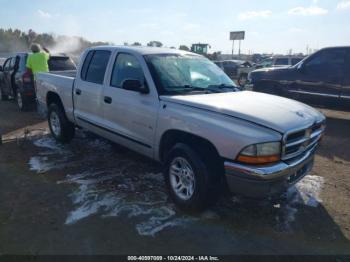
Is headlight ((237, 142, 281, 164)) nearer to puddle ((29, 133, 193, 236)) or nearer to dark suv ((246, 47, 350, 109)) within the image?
puddle ((29, 133, 193, 236))

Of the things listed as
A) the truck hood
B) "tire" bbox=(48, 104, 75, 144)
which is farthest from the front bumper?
"tire" bbox=(48, 104, 75, 144)

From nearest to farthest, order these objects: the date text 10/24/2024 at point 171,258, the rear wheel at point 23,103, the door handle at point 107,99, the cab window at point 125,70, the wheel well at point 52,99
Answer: the date text 10/24/2024 at point 171,258, the cab window at point 125,70, the door handle at point 107,99, the wheel well at point 52,99, the rear wheel at point 23,103

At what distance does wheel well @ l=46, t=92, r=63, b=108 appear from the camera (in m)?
6.52

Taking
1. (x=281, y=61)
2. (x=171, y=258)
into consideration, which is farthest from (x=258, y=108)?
(x=281, y=61)

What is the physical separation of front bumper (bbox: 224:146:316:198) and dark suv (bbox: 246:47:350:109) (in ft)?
20.2

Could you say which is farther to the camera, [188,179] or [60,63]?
[60,63]

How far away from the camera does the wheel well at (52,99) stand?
→ 21.4ft

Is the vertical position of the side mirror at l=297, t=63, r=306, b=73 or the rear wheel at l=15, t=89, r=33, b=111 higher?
the side mirror at l=297, t=63, r=306, b=73

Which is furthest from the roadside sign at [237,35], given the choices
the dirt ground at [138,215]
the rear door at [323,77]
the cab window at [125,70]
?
the cab window at [125,70]

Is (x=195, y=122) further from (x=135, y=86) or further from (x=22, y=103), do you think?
(x=22, y=103)

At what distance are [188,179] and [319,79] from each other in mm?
6631

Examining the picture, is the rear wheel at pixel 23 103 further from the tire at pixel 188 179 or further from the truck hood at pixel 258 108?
the tire at pixel 188 179

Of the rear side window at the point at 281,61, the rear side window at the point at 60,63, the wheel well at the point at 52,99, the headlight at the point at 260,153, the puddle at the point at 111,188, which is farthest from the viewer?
the rear side window at the point at 281,61

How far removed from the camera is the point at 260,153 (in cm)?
323
